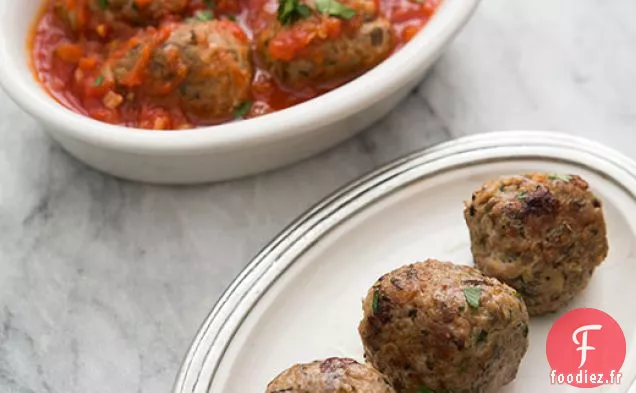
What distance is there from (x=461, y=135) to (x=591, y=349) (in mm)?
983

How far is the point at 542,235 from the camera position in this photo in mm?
2518

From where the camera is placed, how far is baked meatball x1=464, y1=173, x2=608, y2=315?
252cm

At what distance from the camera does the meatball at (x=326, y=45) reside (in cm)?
304

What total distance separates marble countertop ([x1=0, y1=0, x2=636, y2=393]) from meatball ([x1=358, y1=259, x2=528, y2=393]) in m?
0.74

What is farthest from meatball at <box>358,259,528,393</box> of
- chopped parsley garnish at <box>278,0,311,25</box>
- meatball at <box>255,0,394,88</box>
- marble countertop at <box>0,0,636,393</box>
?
chopped parsley garnish at <box>278,0,311,25</box>

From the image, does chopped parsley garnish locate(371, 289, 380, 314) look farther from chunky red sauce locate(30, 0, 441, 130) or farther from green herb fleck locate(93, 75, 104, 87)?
green herb fleck locate(93, 75, 104, 87)

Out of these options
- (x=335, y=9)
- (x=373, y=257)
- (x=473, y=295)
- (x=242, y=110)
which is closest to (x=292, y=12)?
(x=335, y=9)

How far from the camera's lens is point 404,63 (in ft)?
9.68

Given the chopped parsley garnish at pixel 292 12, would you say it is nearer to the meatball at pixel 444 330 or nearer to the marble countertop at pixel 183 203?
the marble countertop at pixel 183 203

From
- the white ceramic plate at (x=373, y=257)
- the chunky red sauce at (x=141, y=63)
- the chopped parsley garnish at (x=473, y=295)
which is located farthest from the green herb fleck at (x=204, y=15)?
the chopped parsley garnish at (x=473, y=295)

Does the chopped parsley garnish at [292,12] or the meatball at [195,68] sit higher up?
the chopped parsley garnish at [292,12]

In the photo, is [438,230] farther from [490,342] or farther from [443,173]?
[490,342]

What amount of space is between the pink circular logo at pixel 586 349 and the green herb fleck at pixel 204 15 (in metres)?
1.53

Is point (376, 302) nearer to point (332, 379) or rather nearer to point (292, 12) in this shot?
point (332, 379)
